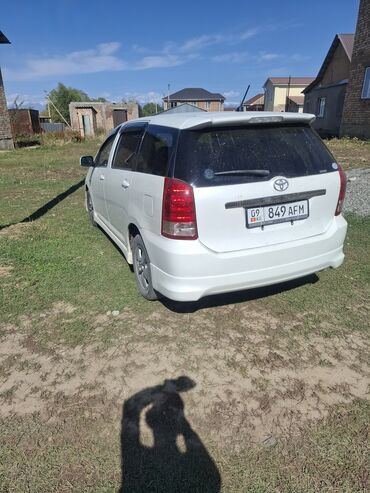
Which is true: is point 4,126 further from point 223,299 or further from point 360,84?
point 223,299

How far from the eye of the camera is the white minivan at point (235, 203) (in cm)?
263

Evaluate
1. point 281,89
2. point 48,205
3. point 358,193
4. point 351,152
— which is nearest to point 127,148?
point 48,205

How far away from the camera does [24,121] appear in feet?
89.5

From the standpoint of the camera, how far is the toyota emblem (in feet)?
8.98

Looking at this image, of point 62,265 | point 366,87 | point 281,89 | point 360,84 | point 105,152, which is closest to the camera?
point 62,265

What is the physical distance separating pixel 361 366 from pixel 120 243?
2.72 meters

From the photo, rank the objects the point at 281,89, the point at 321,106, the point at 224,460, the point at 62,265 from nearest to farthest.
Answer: the point at 224,460 < the point at 62,265 < the point at 321,106 < the point at 281,89

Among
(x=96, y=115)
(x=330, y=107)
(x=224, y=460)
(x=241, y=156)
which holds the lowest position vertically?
(x=224, y=460)

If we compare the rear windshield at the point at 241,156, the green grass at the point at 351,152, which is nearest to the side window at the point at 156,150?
the rear windshield at the point at 241,156

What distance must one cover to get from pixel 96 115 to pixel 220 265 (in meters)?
40.2

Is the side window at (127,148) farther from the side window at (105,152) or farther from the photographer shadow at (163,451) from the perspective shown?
the photographer shadow at (163,451)

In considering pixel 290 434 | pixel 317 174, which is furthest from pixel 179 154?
pixel 290 434

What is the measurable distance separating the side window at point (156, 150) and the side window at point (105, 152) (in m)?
1.44

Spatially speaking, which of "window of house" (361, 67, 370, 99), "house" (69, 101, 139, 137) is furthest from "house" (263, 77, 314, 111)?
"window of house" (361, 67, 370, 99)
